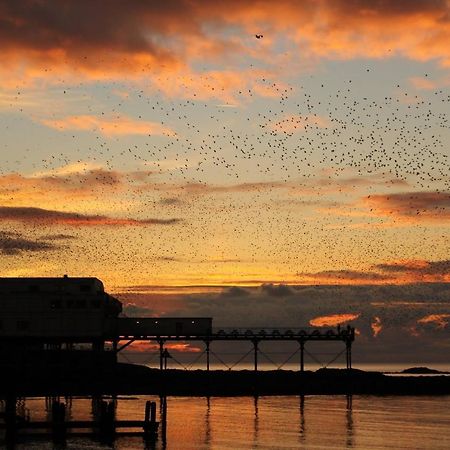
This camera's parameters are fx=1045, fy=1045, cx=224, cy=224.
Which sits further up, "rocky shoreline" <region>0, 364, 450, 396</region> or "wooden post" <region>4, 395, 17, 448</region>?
"wooden post" <region>4, 395, 17, 448</region>

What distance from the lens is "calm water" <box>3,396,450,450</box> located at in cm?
8294

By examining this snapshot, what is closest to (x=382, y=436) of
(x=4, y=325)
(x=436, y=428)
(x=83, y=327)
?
(x=436, y=428)

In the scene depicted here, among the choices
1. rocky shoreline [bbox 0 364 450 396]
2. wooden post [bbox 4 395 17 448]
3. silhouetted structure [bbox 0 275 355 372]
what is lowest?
rocky shoreline [bbox 0 364 450 396]

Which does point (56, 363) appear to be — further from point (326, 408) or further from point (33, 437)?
point (326, 408)

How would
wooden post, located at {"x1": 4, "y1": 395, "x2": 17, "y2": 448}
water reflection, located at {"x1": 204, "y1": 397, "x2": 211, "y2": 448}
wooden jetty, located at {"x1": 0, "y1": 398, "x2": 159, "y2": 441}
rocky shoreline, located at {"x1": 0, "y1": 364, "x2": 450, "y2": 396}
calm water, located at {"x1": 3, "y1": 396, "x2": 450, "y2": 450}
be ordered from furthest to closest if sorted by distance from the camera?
rocky shoreline, located at {"x1": 0, "y1": 364, "x2": 450, "y2": 396}
water reflection, located at {"x1": 204, "y1": 397, "x2": 211, "y2": 448}
calm water, located at {"x1": 3, "y1": 396, "x2": 450, "y2": 450}
wooden post, located at {"x1": 4, "y1": 395, "x2": 17, "y2": 448}
wooden jetty, located at {"x1": 0, "y1": 398, "x2": 159, "y2": 441}

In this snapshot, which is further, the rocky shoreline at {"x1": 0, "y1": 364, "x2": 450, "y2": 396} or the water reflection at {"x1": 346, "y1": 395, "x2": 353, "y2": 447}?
the rocky shoreline at {"x1": 0, "y1": 364, "x2": 450, "y2": 396}

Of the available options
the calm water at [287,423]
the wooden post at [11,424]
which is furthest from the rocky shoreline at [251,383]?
the wooden post at [11,424]

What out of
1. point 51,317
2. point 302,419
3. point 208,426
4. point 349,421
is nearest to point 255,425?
point 208,426

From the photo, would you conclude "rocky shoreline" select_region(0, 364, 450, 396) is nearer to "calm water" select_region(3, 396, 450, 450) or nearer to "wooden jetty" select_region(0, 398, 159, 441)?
"calm water" select_region(3, 396, 450, 450)

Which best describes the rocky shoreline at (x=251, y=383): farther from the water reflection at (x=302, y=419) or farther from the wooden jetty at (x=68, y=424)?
the wooden jetty at (x=68, y=424)

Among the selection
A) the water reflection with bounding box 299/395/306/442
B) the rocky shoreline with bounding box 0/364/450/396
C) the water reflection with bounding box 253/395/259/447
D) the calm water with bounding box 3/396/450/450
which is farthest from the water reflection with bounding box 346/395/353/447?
the rocky shoreline with bounding box 0/364/450/396

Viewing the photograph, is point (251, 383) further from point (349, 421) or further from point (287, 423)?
point (287, 423)

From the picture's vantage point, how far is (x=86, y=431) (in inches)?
3420

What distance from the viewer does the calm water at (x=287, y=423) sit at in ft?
272
